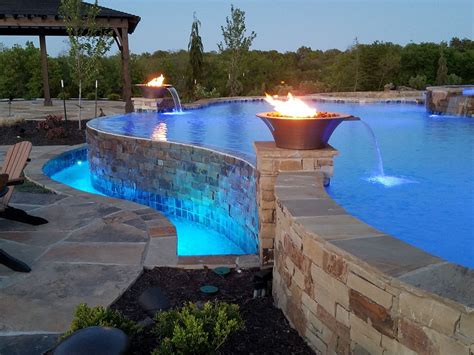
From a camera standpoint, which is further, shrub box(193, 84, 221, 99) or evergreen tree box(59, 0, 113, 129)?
shrub box(193, 84, 221, 99)

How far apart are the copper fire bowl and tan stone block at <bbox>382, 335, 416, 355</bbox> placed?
12.5 metres

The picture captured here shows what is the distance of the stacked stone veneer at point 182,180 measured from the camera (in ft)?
20.7

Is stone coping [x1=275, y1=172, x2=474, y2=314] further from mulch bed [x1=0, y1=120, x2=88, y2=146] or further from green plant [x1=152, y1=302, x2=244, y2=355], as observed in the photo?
mulch bed [x1=0, y1=120, x2=88, y2=146]

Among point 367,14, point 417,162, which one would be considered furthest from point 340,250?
point 367,14

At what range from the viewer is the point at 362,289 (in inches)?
88.4

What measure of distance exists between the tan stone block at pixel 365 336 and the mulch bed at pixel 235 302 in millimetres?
592

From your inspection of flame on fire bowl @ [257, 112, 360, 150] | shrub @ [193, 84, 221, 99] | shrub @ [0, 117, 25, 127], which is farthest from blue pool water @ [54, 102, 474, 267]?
shrub @ [193, 84, 221, 99]

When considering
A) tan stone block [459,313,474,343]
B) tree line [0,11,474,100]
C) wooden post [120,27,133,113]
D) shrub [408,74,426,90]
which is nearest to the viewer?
tan stone block [459,313,474,343]

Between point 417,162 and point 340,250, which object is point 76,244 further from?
point 417,162

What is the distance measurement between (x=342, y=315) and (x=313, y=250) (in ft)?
1.37

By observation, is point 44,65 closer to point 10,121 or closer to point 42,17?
point 42,17

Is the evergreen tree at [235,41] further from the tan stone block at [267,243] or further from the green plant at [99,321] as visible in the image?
the green plant at [99,321]

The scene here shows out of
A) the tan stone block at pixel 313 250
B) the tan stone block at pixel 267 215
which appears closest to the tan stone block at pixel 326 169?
the tan stone block at pixel 267 215

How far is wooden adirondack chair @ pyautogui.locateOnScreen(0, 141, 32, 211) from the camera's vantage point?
5043 mm
